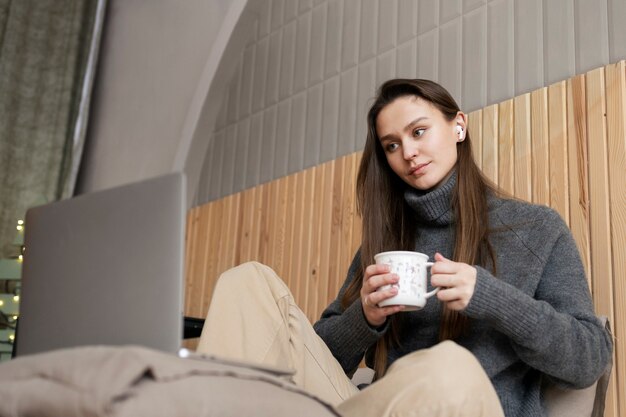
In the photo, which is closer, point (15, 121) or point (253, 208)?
point (253, 208)

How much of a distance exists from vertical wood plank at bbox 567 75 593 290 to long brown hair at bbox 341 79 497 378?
0.23 metres

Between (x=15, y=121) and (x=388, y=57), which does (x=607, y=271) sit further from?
(x=15, y=121)

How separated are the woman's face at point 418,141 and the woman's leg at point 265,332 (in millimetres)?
419

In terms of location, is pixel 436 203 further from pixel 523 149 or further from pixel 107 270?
pixel 107 270

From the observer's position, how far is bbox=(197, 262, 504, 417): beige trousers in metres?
1.01

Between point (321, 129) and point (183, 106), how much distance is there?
36.4 inches

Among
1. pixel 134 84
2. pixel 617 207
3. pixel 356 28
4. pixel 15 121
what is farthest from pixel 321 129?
pixel 15 121

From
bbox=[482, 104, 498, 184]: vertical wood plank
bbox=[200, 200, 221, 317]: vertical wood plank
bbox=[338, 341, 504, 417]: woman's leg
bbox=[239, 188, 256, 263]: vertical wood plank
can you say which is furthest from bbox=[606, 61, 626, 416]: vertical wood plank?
bbox=[200, 200, 221, 317]: vertical wood plank

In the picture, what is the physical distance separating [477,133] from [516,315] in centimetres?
87

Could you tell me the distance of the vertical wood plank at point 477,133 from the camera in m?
2.04

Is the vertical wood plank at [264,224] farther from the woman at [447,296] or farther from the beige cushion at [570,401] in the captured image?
the beige cushion at [570,401]

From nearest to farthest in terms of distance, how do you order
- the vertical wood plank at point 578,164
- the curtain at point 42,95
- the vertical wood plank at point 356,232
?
the vertical wood plank at point 578,164 < the vertical wood plank at point 356,232 < the curtain at point 42,95

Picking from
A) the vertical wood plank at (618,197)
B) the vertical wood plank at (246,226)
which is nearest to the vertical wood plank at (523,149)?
the vertical wood plank at (618,197)

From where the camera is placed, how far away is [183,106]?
136 inches
